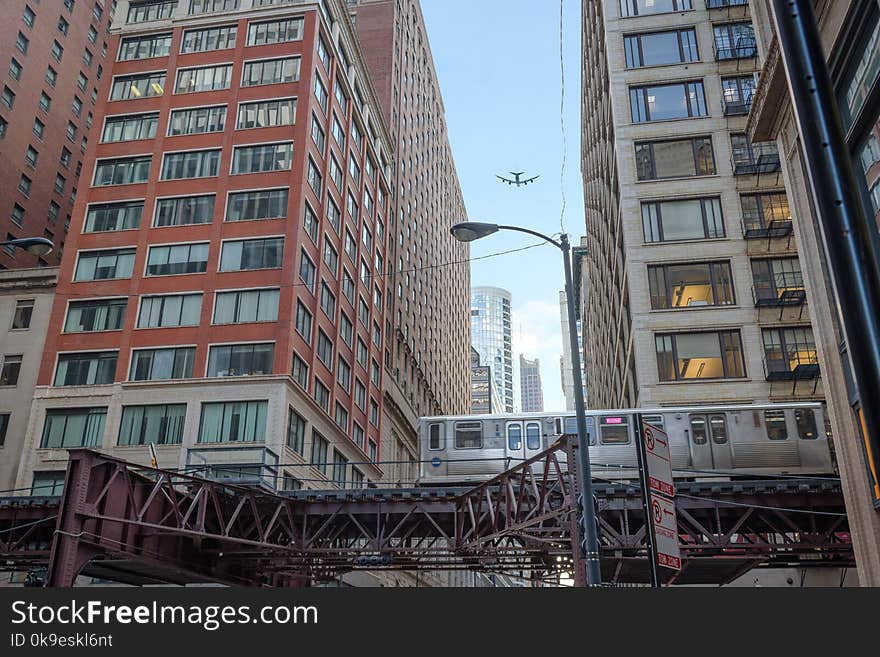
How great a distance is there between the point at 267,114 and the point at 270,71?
13.0 ft

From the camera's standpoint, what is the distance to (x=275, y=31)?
204 feet

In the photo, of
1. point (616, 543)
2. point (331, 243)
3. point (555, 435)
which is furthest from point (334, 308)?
point (616, 543)

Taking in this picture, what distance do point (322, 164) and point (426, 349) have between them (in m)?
44.0

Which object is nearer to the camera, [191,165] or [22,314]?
[22,314]

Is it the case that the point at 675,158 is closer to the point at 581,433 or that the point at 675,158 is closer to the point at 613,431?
the point at 613,431

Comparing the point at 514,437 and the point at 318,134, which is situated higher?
the point at 318,134

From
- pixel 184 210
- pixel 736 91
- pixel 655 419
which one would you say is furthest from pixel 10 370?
pixel 736 91

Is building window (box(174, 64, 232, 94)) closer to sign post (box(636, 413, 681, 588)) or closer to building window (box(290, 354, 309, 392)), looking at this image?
building window (box(290, 354, 309, 392))

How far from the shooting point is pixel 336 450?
60312 millimetres

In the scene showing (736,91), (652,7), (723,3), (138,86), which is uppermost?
(652,7)

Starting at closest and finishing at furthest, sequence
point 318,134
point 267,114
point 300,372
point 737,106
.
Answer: point 737,106
point 300,372
point 267,114
point 318,134

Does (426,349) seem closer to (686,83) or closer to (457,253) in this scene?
(457,253)

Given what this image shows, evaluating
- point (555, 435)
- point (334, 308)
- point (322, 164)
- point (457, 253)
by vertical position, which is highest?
point (457, 253)

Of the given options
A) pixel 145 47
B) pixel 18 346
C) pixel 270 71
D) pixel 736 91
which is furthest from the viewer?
pixel 145 47
